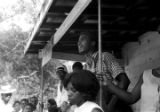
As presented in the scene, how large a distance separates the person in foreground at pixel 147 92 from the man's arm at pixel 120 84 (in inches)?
12.5

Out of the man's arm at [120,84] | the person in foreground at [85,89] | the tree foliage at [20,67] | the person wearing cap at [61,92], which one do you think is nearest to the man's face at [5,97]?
the person wearing cap at [61,92]

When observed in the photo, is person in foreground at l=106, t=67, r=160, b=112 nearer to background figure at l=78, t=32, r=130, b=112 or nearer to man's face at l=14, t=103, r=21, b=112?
background figure at l=78, t=32, r=130, b=112

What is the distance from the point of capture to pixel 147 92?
11.4 feet

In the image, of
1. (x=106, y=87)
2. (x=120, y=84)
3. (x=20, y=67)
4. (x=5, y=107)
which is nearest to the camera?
(x=106, y=87)

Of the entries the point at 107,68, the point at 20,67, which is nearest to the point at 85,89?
the point at 107,68

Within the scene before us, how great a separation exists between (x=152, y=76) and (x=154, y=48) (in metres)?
1.88

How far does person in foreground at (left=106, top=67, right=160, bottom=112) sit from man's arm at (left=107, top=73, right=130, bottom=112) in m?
0.32

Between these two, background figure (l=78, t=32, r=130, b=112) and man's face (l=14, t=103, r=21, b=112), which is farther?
man's face (l=14, t=103, r=21, b=112)

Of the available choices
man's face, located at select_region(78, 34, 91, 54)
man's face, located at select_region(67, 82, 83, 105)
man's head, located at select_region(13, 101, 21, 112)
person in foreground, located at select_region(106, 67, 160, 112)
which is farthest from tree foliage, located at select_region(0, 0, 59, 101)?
man's face, located at select_region(67, 82, 83, 105)

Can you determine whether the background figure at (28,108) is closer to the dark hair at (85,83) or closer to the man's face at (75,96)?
the man's face at (75,96)

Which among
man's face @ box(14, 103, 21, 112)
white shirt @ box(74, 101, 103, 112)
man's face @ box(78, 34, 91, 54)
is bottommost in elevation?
man's face @ box(14, 103, 21, 112)

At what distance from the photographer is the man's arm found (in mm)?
3952

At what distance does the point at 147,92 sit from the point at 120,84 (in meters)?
0.55

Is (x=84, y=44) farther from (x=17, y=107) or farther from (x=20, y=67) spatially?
(x=20, y=67)
